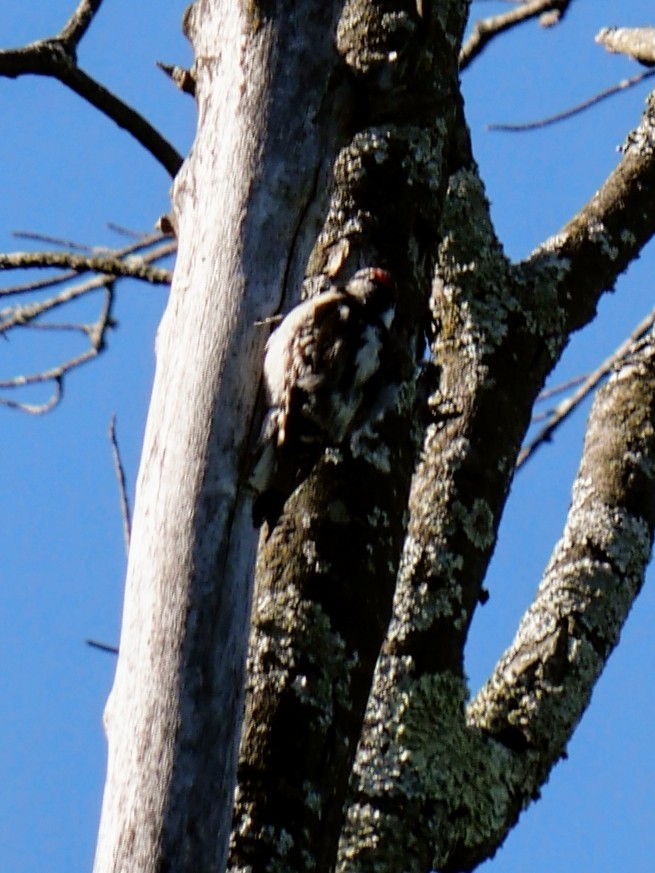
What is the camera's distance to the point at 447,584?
288 centimetres

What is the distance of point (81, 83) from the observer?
309cm

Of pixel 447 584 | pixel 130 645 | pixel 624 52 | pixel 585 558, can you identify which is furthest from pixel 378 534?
pixel 624 52

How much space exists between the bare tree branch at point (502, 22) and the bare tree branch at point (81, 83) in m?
1.74

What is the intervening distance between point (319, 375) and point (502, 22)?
2412mm

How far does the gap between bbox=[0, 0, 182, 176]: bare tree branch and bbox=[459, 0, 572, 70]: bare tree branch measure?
174 cm

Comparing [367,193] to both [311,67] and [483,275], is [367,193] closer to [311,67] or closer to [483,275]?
[311,67]

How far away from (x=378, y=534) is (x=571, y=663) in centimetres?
73

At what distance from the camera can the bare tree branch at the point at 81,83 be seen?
3051mm

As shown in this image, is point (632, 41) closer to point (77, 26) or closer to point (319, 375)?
point (77, 26)

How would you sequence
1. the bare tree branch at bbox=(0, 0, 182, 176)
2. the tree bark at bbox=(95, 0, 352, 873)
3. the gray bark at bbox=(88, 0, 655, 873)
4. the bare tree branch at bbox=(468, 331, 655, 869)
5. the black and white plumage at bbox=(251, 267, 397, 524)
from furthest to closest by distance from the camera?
the bare tree branch at bbox=(0, 0, 182, 176) → the bare tree branch at bbox=(468, 331, 655, 869) → the black and white plumage at bbox=(251, 267, 397, 524) → the gray bark at bbox=(88, 0, 655, 873) → the tree bark at bbox=(95, 0, 352, 873)

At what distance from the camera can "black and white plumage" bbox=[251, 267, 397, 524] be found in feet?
7.45

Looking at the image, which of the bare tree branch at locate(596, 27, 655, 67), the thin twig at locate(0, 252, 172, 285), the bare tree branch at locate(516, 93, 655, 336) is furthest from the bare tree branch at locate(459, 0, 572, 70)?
the thin twig at locate(0, 252, 172, 285)

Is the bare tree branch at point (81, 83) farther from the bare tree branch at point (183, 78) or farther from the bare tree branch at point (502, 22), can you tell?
the bare tree branch at point (502, 22)

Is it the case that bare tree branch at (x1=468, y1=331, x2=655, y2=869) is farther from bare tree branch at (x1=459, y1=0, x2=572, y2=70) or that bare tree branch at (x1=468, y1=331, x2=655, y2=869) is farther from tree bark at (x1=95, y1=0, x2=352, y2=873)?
bare tree branch at (x1=459, y1=0, x2=572, y2=70)
